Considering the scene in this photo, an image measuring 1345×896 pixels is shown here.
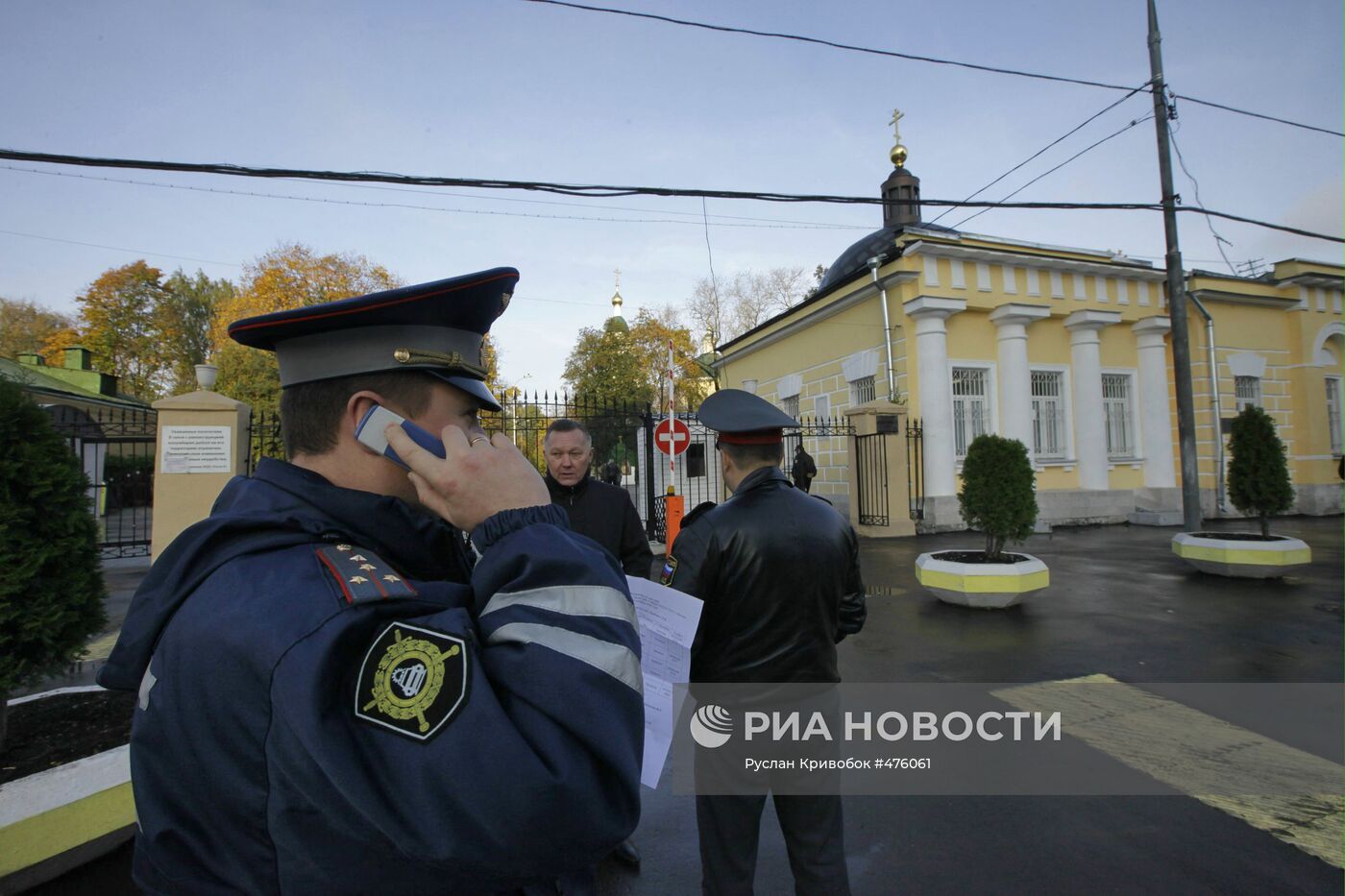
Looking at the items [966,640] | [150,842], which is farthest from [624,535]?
[966,640]

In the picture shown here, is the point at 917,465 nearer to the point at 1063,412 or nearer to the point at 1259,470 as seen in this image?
the point at 1063,412

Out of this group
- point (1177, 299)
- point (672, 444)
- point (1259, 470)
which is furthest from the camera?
point (1177, 299)

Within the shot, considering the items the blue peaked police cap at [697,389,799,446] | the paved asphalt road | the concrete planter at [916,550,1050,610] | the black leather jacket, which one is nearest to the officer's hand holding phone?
the black leather jacket

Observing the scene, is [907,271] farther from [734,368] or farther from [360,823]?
[360,823]

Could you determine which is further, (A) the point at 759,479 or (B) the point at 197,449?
(B) the point at 197,449

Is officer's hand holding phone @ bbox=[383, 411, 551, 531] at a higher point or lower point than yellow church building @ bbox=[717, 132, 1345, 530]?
lower

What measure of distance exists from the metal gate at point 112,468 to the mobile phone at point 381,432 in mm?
3284

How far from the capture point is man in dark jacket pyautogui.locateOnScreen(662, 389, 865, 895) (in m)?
2.32

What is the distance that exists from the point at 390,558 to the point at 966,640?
641cm

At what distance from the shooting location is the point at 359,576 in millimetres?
928

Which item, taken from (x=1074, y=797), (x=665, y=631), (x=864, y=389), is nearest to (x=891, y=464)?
(x=864, y=389)

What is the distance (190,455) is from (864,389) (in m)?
14.7

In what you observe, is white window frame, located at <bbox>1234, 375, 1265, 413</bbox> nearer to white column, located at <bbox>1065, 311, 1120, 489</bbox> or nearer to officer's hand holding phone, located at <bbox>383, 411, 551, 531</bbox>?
white column, located at <bbox>1065, 311, 1120, 489</bbox>

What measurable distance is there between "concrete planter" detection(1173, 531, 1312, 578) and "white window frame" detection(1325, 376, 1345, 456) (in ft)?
44.8
